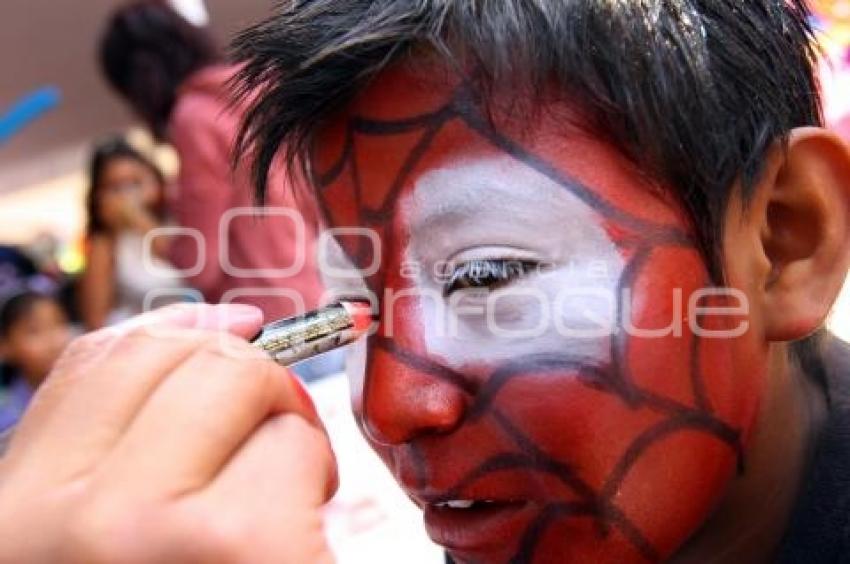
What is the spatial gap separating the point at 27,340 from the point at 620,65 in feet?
5.66

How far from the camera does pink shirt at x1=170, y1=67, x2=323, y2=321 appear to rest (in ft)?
4.82

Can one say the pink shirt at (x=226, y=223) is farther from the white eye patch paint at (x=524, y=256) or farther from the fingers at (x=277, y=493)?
the fingers at (x=277, y=493)

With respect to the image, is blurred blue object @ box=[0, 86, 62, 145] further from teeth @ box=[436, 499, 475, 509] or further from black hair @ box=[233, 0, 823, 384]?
teeth @ box=[436, 499, 475, 509]

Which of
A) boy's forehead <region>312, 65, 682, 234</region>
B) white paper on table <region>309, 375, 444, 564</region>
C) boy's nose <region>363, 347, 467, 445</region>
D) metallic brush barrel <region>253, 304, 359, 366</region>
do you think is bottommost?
white paper on table <region>309, 375, 444, 564</region>

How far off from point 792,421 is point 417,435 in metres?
0.32

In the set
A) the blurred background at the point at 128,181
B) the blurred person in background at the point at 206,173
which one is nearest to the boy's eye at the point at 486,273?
the blurred background at the point at 128,181

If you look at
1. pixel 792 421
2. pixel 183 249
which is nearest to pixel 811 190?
pixel 792 421

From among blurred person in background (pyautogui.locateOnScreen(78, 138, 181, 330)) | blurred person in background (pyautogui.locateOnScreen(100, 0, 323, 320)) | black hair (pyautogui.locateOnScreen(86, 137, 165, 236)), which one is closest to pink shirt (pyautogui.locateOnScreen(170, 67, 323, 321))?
blurred person in background (pyautogui.locateOnScreen(100, 0, 323, 320))

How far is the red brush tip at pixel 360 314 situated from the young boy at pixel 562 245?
0.01m

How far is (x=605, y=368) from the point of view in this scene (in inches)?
25.5

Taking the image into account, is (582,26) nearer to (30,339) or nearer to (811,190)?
(811,190)

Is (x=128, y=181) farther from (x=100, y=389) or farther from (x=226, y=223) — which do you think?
(x=100, y=389)

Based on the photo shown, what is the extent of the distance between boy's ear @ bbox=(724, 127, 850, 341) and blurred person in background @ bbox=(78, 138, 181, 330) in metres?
1.31

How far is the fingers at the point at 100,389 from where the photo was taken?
0.49 metres
